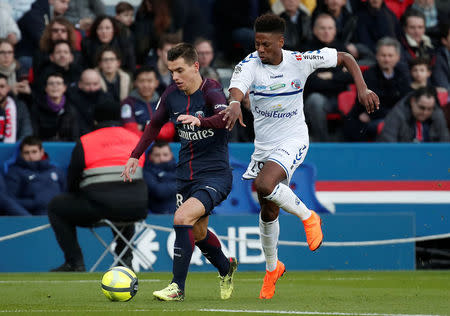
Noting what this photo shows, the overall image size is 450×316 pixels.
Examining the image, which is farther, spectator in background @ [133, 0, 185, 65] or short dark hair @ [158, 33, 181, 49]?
spectator in background @ [133, 0, 185, 65]

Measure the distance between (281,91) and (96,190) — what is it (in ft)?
13.4

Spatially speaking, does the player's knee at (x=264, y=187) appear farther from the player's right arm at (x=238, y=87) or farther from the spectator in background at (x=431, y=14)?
the spectator in background at (x=431, y=14)

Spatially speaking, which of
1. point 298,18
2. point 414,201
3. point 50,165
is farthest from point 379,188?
point 50,165

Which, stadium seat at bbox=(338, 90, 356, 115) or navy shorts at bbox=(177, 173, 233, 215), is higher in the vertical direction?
navy shorts at bbox=(177, 173, 233, 215)

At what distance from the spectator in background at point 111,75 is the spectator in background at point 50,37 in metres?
0.65

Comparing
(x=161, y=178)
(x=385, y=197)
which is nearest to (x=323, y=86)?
(x=385, y=197)

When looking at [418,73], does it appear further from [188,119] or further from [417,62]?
[188,119]

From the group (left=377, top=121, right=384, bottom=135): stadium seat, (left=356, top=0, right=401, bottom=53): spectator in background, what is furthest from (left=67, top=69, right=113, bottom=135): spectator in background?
(left=356, top=0, right=401, bottom=53): spectator in background

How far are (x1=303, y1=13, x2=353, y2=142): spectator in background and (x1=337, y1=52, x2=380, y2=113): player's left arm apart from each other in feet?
18.2

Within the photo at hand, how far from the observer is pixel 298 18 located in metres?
15.6

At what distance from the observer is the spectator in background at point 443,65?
1570 cm

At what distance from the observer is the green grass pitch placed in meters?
7.27

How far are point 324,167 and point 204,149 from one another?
5403 mm

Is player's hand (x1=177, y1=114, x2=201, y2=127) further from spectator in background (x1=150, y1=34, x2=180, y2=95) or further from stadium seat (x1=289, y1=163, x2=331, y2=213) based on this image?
spectator in background (x1=150, y1=34, x2=180, y2=95)
